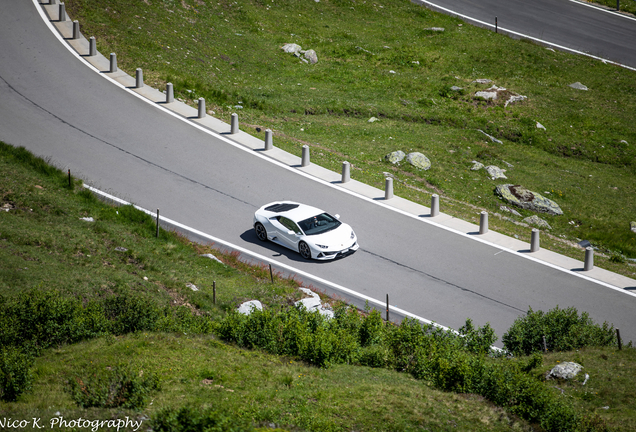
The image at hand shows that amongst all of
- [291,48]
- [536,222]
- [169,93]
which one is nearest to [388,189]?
[536,222]

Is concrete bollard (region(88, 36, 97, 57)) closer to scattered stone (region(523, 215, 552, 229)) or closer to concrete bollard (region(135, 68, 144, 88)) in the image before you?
concrete bollard (region(135, 68, 144, 88))

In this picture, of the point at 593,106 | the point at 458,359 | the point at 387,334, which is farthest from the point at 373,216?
the point at 593,106

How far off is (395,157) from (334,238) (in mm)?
8938

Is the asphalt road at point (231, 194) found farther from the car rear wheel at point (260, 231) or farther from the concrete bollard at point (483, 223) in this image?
the concrete bollard at point (483, 223)

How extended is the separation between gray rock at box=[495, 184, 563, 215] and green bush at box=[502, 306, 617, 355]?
10.7 meters

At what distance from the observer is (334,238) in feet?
62.8

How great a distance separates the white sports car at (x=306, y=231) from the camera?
19.1 meters

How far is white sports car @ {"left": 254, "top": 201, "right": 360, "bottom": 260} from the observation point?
1909cm

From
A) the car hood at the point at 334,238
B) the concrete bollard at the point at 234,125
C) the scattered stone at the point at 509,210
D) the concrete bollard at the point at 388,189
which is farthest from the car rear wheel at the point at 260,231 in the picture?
the scattered stone at the point at 509,210

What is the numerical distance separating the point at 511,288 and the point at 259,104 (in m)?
16.9

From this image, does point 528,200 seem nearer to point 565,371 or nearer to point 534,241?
point 534,241

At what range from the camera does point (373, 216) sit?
22.0 metres

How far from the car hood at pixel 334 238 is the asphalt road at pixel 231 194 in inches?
26.6

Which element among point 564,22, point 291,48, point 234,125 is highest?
point 564,22
